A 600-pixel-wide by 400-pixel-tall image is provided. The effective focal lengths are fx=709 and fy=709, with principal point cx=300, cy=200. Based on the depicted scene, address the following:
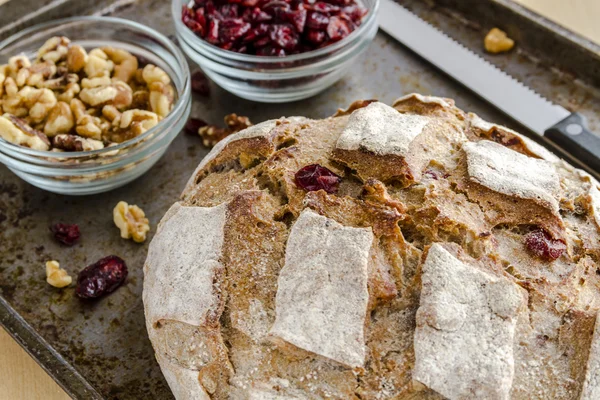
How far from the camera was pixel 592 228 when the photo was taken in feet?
7.41

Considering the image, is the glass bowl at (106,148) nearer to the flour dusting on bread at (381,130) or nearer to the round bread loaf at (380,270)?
the round bread loaf at (380,270)

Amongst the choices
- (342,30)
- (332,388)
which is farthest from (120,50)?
(332,388)

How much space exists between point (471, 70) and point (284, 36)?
2.99 feet

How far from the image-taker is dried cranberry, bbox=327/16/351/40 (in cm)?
319

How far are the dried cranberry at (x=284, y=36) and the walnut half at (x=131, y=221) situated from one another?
3.15 ft

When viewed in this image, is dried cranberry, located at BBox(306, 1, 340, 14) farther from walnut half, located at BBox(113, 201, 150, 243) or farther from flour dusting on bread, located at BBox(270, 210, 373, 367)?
flour dusting on bread, located at BBox(270, 210, 373, 367)

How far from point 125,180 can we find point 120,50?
686mm

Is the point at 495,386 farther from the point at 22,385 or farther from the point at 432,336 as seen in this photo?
the point at 22,385

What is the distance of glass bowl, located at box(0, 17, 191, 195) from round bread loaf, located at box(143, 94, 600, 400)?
1.70 feet

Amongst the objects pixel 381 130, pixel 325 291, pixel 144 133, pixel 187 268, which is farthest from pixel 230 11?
pixel 325 291

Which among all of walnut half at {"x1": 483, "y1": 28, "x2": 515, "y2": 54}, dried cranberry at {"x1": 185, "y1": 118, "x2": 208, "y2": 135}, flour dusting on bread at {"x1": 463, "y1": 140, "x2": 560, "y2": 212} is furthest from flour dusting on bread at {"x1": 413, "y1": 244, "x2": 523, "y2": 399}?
A: walnut half at {"x1": 483, "y1": 28, "x2": 515, "y2": 54}

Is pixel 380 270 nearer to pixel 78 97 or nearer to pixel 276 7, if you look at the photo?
pixel 276 7

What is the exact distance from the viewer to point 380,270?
2064 millimetres

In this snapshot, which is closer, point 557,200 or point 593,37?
point 557,200
